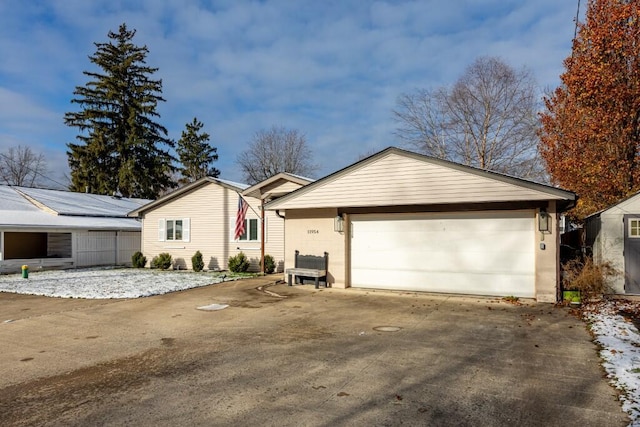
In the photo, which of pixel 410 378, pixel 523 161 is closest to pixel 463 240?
pixel 410 378

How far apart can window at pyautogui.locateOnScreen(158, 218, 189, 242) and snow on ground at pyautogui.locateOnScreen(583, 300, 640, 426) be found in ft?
54.4

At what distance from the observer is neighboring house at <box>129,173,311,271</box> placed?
17.4m

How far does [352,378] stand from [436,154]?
27065 millimetres

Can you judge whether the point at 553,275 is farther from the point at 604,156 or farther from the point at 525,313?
the point at 604,156

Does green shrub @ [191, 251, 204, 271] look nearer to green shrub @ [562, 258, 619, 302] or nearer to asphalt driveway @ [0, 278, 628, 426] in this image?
asphalt driveway @ [0, 278, 628, 426]

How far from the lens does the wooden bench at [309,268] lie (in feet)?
41.5

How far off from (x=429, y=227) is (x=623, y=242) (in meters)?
4.76

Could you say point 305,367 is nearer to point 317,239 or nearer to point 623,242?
point 317,239

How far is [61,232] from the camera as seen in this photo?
2033 centimetres

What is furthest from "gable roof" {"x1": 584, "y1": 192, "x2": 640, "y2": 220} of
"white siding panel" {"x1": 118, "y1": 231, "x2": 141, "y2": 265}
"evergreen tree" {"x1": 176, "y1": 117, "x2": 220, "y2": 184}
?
"evergreen tree" {"x1": 176, "y1": 117, "x2": 220, "y2": 184}

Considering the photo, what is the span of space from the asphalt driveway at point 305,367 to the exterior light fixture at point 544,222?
1873mm

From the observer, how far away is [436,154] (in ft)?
98.4

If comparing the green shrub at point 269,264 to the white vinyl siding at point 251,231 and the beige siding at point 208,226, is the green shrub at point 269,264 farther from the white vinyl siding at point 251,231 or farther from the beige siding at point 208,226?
the white vinyl siding at point 251,231

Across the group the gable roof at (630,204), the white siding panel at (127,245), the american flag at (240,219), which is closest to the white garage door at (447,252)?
the gable roof at (630,204)
